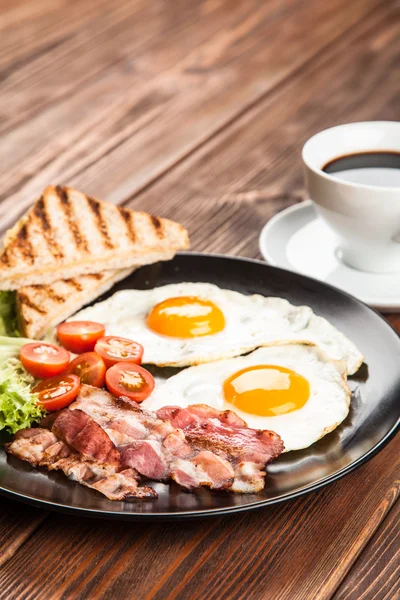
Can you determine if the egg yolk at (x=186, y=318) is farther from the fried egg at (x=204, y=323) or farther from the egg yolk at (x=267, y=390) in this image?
the egg yolk at (x=267, y=390)

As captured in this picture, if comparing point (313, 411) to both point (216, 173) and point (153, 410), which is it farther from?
point (216, 173)

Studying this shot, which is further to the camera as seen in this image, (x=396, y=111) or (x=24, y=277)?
(x=396, y=111)

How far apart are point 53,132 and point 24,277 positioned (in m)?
1.89

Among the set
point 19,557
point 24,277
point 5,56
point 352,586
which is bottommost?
point 352,586

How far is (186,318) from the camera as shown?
2.96 meters

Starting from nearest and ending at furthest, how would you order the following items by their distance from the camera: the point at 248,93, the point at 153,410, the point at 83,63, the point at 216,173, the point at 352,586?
1. the point at 352,586
2. the point at 153,410
3. the point at 216,173
4. the point at 248,93
5. the point at 83,63

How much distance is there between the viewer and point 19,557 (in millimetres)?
2084

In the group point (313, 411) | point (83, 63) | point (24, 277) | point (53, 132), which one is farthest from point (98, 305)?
point (83, 63)

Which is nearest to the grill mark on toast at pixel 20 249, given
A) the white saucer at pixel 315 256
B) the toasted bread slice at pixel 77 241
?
the toasted bread slice at pixel 77 241

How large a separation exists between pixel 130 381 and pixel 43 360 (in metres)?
0.31

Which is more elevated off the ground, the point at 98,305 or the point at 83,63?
the point at 83,63

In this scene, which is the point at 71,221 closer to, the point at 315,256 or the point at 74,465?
the point at 315,256

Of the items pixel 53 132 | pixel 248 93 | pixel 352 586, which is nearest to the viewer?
pixel 352 586

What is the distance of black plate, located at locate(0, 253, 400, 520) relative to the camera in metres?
2.04
